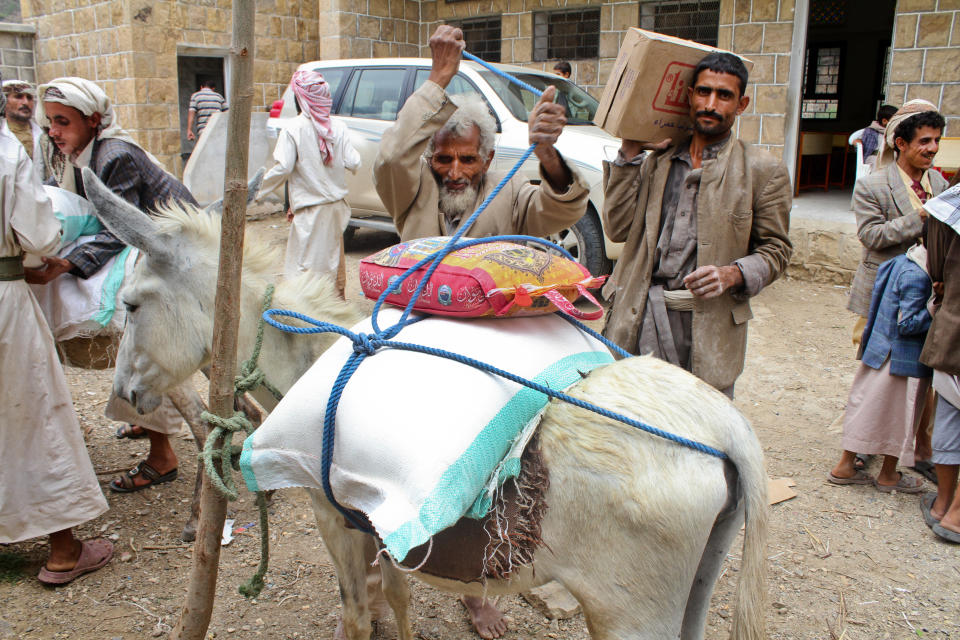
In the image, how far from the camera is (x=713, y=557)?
70.2 inches

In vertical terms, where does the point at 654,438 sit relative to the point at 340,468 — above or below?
above

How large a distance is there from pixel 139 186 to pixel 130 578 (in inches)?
77.0

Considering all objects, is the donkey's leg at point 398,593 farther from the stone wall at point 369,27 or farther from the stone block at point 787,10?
the stone wall at point 369,27

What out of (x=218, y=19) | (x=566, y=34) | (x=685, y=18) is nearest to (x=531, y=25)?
(x=566, y=34)

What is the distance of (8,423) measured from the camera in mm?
2984

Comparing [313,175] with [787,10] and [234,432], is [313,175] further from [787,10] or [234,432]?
[787,10]

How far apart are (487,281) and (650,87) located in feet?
4.47

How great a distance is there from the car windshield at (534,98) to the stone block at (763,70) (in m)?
2.12

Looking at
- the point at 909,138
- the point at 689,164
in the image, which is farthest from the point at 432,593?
the point at 909,138

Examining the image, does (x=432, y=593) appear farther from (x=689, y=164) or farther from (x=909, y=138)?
(x=909, y=138)

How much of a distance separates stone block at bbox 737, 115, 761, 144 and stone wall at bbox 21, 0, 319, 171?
7734 millimetres

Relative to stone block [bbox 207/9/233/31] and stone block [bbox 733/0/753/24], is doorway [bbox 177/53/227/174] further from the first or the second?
stone block [bbox 733/0/753/24]

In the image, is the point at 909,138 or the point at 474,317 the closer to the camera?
the point at 474,317

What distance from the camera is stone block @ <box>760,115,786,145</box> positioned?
8.11m
